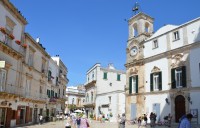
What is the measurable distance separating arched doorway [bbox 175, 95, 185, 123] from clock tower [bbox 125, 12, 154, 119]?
5140 mm

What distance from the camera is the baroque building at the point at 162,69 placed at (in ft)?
82.3

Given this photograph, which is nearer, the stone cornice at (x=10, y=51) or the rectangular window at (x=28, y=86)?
the stone cornice at (x=10, y=51)

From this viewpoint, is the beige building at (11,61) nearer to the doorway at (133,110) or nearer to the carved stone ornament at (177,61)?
the doorway at (133,110)

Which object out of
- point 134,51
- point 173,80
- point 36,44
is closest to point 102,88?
point 134,51

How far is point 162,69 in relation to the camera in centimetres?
2872

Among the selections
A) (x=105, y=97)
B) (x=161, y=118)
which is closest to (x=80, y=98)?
(x=105, y=97)

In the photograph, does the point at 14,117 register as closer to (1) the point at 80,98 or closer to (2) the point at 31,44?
(2) the point at 31,44

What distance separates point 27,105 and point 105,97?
19.9m

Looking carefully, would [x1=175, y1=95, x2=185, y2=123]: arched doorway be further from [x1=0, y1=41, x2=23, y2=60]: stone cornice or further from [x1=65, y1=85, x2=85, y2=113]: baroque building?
[x1=65, y1=85, x2=85, y2=113]: baroque building

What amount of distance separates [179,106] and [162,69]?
472 centimetres

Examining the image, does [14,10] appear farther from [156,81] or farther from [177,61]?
[156,81]

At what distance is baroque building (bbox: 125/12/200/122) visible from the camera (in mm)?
25078

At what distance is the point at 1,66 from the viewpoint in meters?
19.5

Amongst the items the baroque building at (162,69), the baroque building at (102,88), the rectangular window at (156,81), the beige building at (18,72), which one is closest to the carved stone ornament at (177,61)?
the baroque building at (162,69)
